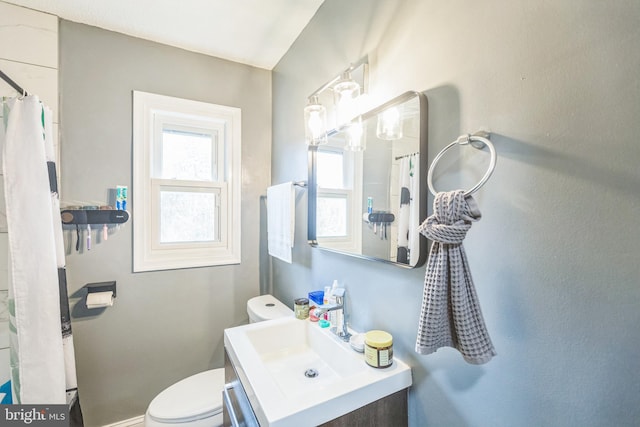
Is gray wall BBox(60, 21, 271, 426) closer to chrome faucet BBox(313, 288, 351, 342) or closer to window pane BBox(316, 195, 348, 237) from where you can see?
window pane BBox(316, 195, 348, 237)

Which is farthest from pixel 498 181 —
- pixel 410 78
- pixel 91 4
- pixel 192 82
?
pixel 91 4

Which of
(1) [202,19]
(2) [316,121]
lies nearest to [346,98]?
(2) [316,121]

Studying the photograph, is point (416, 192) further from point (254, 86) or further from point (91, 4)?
point (91, 4)

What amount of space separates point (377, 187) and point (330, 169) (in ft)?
1.19

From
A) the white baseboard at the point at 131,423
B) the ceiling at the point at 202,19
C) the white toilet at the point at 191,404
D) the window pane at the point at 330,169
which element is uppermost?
the ceiling at the point at 202,19

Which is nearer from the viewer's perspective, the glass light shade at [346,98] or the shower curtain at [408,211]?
the shower curtain at [408,211]

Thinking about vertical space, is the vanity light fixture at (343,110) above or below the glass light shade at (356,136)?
above

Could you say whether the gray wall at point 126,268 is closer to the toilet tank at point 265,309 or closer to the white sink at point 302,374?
the toilet tank at point 265,309

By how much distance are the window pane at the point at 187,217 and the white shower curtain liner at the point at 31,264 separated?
2.13 feet

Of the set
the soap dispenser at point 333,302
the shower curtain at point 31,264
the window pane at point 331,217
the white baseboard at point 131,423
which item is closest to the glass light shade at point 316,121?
the window pane at point 331,217

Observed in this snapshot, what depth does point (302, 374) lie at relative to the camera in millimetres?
1109

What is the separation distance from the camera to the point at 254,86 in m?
2.07

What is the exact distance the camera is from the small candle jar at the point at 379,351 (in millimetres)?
894

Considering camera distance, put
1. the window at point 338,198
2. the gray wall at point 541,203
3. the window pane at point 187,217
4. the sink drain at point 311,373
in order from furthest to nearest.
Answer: the window pane at point 187,217
the window at point 338,198
the sink drain at point 311,373
the gray wall at point 541,203
